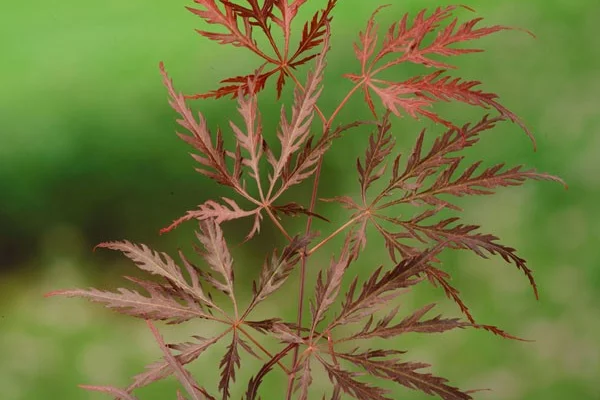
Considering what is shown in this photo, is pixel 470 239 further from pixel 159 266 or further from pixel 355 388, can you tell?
pixel 159 266

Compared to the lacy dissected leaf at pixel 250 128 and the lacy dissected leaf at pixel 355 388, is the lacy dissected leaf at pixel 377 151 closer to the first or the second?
the lacy dissected leaf at pixel 250 128

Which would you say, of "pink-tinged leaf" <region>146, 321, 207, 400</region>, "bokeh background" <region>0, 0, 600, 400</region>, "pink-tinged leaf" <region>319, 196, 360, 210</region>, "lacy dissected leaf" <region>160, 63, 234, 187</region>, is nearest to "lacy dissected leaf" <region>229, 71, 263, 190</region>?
"lacy dissected leaf" <region>160, 63, 234, 187</region>

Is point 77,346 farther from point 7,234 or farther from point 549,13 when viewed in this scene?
point 549,13

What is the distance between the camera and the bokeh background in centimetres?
124

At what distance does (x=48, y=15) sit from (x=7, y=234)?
16.6 inches

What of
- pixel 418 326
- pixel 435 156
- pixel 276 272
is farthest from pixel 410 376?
pixel 435 156

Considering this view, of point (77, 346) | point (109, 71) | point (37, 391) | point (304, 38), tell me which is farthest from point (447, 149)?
point (37, 391)

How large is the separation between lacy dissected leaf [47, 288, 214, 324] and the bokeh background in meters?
0.40

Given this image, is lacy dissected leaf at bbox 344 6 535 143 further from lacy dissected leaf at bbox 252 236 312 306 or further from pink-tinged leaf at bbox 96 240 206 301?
pink-tinged leaf at bbox 96 240 206 301

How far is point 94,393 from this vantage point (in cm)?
124

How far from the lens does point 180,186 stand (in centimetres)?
126

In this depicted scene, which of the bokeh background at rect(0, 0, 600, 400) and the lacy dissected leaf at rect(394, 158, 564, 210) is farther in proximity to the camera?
the bokeh background at rect(0, 0, 600, 400)

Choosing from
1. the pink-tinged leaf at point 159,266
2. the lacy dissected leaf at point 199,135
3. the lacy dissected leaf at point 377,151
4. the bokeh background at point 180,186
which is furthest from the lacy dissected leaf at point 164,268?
the bokeh background at point 180,186

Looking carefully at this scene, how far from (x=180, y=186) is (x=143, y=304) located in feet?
1.47
